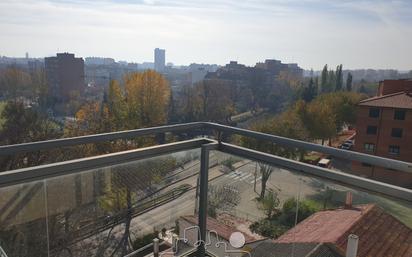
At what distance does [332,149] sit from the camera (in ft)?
4.98

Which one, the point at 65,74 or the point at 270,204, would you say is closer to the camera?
the point at 270,204

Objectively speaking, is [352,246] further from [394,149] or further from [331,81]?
[331,81]

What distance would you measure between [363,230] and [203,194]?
968mm

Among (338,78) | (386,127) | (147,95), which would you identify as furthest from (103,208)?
(338,78)

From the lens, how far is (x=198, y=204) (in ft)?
6.80

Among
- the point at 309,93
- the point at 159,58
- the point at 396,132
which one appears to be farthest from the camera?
the point at 159,58

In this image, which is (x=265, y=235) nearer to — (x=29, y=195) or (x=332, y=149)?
(x=332, y=149)

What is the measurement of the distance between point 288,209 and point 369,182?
467 mm

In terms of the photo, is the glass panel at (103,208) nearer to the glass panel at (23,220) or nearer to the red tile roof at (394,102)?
the glass panel at (23,220)

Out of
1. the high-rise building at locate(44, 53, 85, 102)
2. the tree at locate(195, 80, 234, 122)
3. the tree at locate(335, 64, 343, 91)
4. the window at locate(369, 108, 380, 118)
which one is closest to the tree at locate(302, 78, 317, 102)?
the tree at locate(195, 80, 234, 122)

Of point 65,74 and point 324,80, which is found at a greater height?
point 324,80

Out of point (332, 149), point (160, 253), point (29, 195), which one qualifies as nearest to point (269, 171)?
point (332, 149)

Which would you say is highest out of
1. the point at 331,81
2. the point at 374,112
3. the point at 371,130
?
the point at 331,81

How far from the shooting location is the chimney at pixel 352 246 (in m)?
1.38
